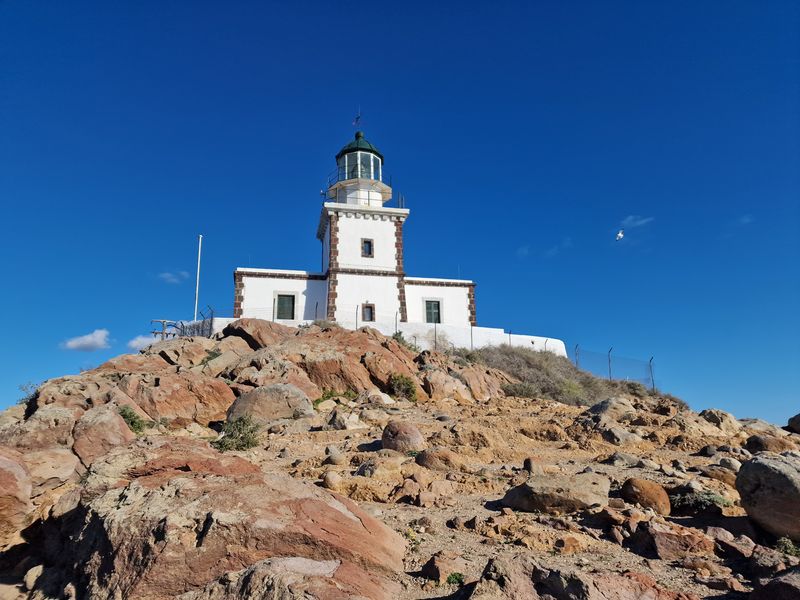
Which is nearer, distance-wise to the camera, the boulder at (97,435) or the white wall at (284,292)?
the boulder at (97,435)

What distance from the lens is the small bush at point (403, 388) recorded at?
18.5m

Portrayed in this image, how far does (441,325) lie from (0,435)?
74.7ft

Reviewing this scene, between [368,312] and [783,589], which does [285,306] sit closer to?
[368,312]

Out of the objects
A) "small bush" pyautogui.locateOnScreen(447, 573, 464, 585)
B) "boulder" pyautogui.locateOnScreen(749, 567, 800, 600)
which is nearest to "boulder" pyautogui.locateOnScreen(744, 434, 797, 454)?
"boulder" pyautogui.locateOnScreen(749, 567, 800, 600)

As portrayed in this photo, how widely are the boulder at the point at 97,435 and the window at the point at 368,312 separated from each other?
20500 mm

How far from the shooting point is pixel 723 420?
43.3ft

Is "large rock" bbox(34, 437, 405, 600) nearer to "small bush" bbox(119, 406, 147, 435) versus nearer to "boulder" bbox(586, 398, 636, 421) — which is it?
"small bush" bbox(119, 406, 147, 435)

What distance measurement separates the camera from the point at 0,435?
8.70 meters

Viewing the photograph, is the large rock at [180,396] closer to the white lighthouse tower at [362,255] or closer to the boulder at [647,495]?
the boulder at [647,495]

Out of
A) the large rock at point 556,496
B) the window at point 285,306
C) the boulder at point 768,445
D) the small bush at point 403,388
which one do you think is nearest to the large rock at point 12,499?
the large rock at point 556,496

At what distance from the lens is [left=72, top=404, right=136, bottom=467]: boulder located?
8.46 meters

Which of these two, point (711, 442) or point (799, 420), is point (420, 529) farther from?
point (799, 420)

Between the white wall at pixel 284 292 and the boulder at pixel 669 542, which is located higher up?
the white wall at pixel 284 292

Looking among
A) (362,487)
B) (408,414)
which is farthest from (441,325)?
(362,487)
